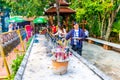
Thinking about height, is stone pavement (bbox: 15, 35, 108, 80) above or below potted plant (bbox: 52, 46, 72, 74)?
below

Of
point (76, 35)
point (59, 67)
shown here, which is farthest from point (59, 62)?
point (76, 35)

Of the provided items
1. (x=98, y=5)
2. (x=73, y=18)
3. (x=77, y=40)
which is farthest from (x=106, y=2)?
(x=77, y=40)

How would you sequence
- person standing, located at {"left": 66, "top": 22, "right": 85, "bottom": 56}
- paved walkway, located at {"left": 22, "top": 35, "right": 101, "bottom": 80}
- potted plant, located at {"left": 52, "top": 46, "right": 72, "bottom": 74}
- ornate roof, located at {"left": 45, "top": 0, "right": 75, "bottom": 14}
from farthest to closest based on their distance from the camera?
1. ornate roof, located at {"left": 45, "top": 0, "right": 75, "bottom": 14}
2. person standing, located at {"left": 66, "top": 22, "right": 85, "bottom": 56}
3. potted plant, located at {"left": 52, "top": 46, "right": 72, "bottom": 74}
4. paved walkway, located at {"left": 22, "top": 35, "right": 101, "bottom": 80}

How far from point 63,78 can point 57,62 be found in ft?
1.57

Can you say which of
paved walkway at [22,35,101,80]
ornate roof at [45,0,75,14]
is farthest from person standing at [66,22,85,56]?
ornate roof at [45,0,75,14]

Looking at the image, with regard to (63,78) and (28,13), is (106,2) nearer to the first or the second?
(28,13)

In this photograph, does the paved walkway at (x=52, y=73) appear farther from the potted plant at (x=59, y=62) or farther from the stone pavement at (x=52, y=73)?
the potted plant at (x=59, y=62)

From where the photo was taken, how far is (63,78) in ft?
24.8

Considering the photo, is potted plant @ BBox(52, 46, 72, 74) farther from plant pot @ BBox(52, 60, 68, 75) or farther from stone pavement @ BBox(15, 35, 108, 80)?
stone pavement @ BBox(15, 35, 108, 80)

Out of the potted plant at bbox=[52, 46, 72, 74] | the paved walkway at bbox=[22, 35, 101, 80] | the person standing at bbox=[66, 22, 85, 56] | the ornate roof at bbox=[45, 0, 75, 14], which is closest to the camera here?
the paved walkway at bbox=[22, 35, 101, 80]

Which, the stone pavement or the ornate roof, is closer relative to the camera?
the stone pavement

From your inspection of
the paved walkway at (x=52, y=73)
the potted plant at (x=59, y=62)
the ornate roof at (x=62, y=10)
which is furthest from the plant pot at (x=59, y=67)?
the ornate roof at (x=62, y=10)

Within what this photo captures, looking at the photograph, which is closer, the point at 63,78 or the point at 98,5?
the point at 63,78

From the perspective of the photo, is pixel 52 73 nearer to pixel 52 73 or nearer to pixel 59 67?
pixel 52 73
